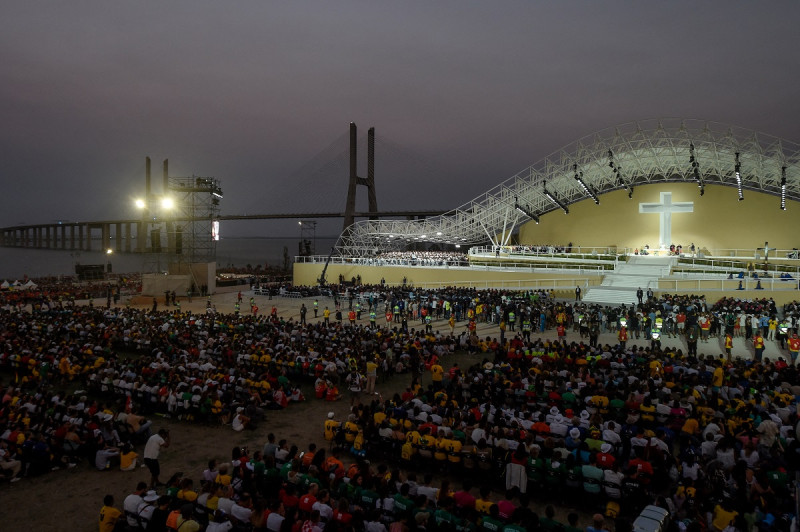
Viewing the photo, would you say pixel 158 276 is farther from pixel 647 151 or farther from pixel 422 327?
pixel 647 151

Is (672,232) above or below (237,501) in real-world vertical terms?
above

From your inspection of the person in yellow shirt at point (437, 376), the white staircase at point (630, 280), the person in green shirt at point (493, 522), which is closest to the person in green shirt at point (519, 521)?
the person in green shirt at point (493, 522)

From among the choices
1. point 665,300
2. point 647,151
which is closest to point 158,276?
point 665,300

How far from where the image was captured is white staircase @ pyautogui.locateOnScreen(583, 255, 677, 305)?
25328 mm

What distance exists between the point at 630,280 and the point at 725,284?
15.2ft

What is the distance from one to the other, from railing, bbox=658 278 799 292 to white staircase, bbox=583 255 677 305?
2.73ft

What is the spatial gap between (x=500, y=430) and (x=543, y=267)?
27623 mm

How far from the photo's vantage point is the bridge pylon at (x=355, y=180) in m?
68.4

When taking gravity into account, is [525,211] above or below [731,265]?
above

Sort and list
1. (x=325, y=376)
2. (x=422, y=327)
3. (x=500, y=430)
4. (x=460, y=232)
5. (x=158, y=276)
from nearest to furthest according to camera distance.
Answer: (x=500, y=430) < (x=325, y=376) < (x=422, y=327) < (x=158, y=276) < (x=460, y=232)

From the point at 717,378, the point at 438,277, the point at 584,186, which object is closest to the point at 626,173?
the point at 584,186

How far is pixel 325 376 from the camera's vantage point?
1251 centimetres

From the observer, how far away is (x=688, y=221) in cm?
4012

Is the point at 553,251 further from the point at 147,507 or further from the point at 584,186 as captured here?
the point at 147,507
